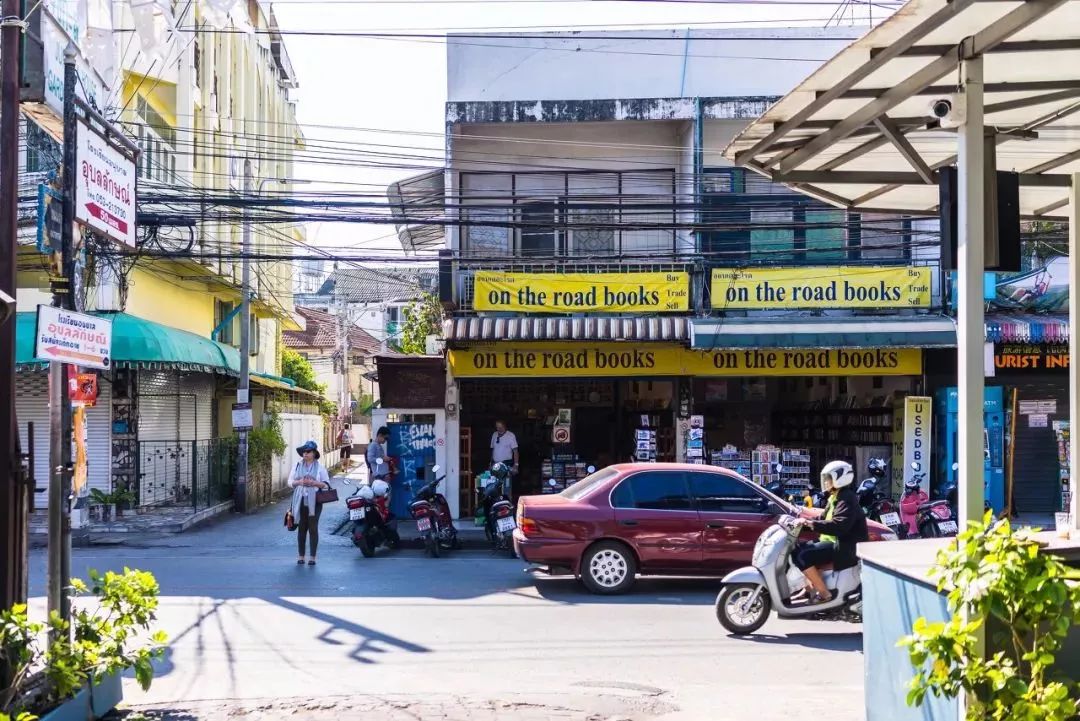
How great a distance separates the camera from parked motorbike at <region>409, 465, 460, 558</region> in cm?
1539

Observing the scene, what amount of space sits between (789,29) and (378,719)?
1727 cm

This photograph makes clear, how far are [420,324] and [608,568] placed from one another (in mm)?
22197

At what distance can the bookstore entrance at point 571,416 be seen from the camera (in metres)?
21.1

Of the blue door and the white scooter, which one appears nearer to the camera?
the white scooter

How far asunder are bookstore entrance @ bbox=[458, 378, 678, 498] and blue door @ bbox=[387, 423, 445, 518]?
47.1 inches

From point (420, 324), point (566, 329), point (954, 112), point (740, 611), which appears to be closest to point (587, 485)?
point (740, 611)

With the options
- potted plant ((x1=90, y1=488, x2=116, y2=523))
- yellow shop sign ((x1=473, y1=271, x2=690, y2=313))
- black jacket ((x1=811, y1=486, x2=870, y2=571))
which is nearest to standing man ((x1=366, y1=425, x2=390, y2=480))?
yellow shop sign ((x1=473, y1=271, x2=690, y2=313))

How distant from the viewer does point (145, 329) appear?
62.8 ft

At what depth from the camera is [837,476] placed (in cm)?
980

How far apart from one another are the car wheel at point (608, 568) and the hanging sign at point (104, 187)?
6180 mm

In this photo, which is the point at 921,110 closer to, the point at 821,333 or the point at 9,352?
the point at 9,352

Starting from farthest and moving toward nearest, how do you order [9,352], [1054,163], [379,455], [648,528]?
[379,455] → [648,528] → [1054,163] → [9,352]

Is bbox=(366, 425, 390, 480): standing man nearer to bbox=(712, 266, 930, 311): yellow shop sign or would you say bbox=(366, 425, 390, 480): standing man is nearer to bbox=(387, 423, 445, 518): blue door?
bbox=(387, 423, 445, 518): blue door

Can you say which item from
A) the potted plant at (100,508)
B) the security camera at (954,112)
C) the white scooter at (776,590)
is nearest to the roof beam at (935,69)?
the security camera at (954,112)
